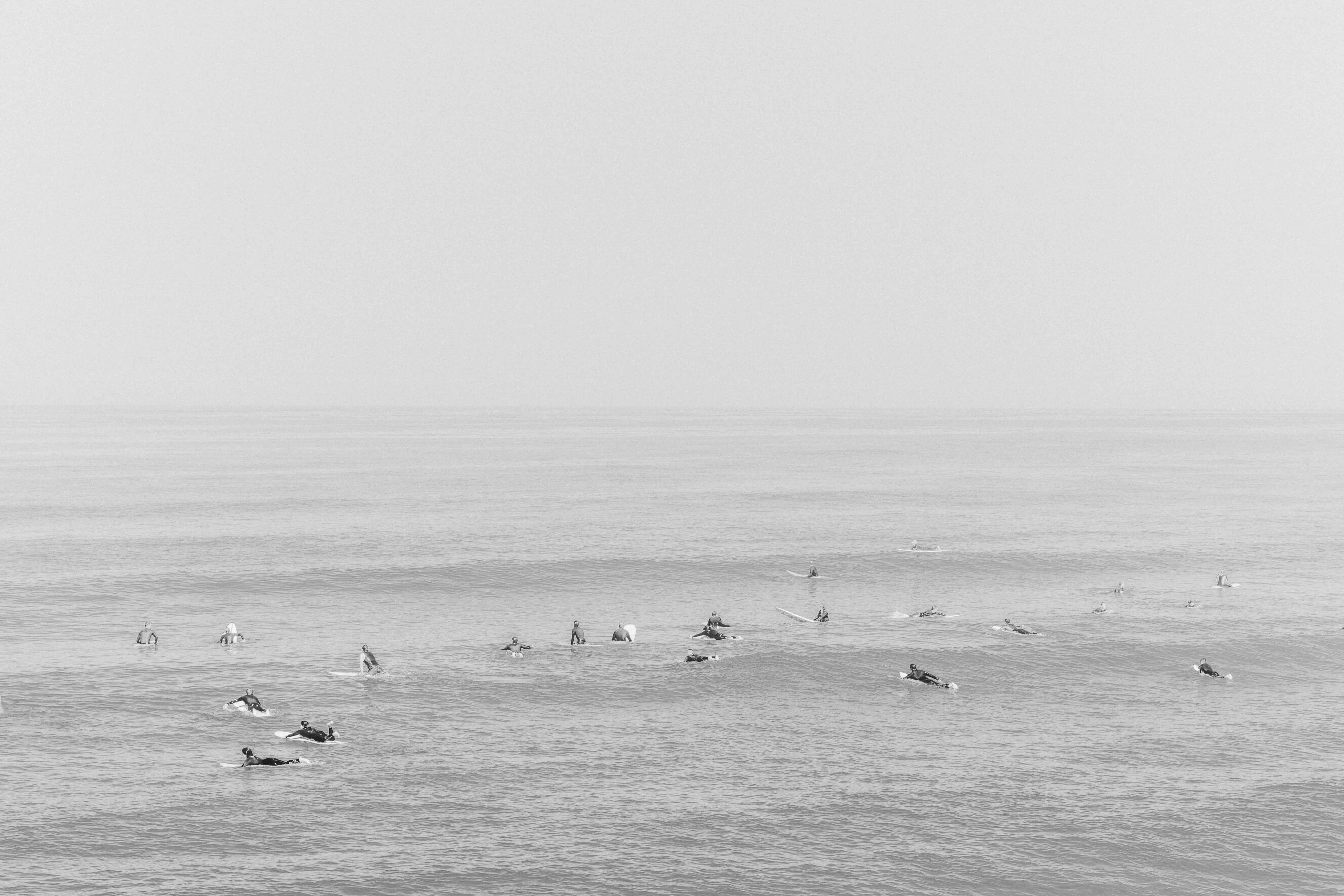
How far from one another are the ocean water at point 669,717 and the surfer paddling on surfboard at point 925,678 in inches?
65.0

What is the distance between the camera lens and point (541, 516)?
13625 centimetres

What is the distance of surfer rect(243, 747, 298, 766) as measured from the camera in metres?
50.7

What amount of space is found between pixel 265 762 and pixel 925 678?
35920mm

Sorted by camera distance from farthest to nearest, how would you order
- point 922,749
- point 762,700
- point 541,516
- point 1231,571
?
point 541,516 < point 1231,571 < point 762,700 < point 922,749

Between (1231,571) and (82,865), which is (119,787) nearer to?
(82,865)

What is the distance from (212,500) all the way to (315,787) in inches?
4454

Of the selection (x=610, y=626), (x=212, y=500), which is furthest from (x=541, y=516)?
(x=610, y=626)

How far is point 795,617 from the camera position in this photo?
271 feet

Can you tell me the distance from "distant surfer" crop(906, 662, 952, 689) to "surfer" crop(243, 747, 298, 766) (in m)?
34.1

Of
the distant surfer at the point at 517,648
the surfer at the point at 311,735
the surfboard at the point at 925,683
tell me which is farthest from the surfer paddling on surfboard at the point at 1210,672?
the surfer at the point at 311,735

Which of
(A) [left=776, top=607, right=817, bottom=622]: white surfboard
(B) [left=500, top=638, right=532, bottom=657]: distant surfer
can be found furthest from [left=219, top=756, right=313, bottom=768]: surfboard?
(A) [left=776, top=607, right=817, bottom=622]: white surfboard

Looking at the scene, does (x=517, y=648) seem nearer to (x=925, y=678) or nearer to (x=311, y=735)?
(x=311, y=735)

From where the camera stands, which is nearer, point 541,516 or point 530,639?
point 530,639

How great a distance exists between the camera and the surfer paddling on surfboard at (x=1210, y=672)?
6788cm
